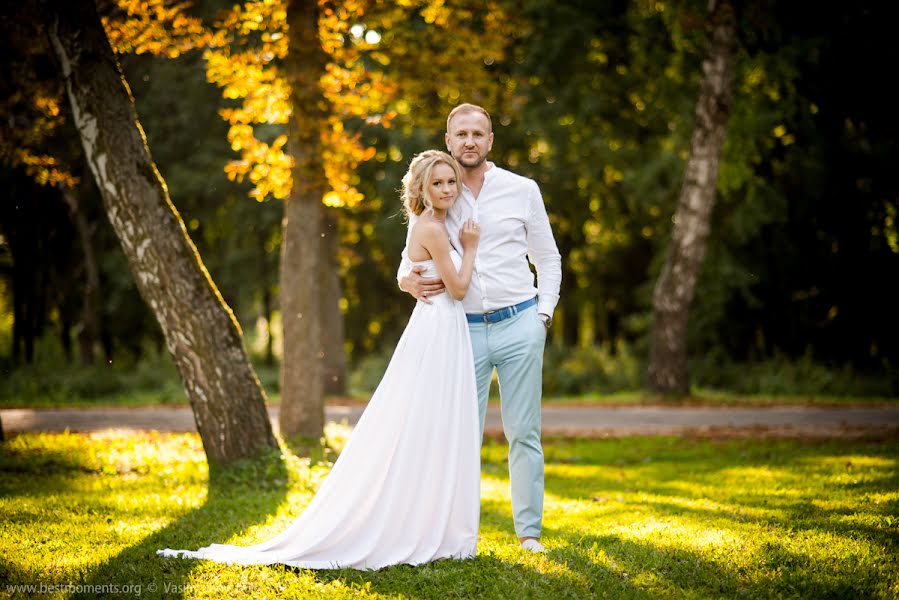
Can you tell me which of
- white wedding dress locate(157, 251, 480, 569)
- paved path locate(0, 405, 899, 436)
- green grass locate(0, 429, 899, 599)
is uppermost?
white wedding dress locate(157, 251, 480, 569)

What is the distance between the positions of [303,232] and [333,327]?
8.32 meters

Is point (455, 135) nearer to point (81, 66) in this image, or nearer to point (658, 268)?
point (81, 66)

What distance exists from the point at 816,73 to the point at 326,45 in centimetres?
1190

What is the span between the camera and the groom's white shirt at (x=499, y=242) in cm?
521

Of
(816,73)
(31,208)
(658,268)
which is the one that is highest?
(816,73)

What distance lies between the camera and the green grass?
4.58 meters

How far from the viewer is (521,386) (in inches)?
205

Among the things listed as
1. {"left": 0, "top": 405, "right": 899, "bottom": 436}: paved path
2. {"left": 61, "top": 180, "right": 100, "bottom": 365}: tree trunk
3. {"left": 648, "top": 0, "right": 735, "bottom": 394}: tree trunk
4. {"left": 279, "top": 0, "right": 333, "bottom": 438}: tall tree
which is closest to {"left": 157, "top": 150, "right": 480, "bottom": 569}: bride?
{"left": 279, "top": 0, "right": 333, "bottom": 438}: tall tree

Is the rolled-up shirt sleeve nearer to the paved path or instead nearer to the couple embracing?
the couple embracing

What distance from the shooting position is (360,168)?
22359 millimetres

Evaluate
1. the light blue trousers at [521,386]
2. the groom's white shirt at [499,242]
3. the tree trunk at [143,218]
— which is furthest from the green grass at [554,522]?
the groom's white shirt at [499,242]

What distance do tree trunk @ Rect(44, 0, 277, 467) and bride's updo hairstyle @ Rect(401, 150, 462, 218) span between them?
3.18 metres

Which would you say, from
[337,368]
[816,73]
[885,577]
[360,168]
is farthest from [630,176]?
[885,577]

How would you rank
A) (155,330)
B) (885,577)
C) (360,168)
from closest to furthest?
(885,577), (360,168), (155,330)
